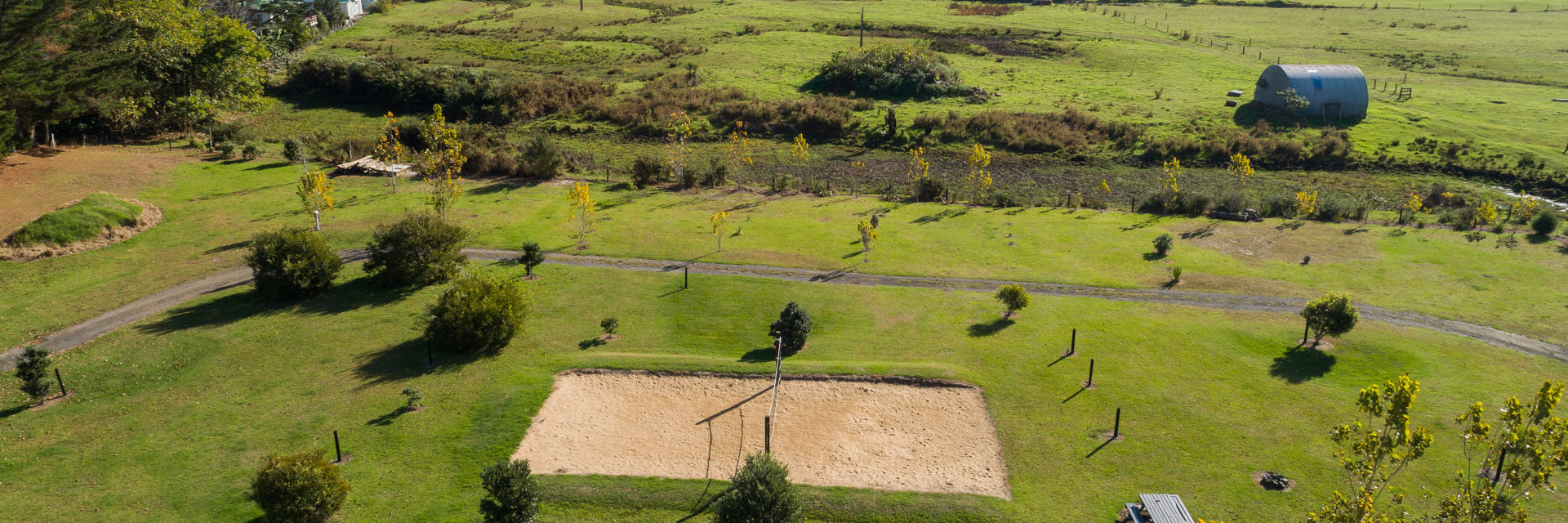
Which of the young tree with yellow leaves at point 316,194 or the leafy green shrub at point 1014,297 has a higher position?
the young tree with yellow leaves at point 316,194

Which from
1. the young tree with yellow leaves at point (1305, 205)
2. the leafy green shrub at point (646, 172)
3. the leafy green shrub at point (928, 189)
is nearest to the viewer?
the young tree with yellow leaves at point (1305, 205)

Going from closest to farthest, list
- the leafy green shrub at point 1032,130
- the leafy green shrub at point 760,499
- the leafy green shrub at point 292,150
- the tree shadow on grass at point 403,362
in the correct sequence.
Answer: the leafy green shrub at point 760,499 → the tree shadow on grass at point 403,362 → the leafy green shrub at point 292,150 → the leafy green shrub at point 1032,130

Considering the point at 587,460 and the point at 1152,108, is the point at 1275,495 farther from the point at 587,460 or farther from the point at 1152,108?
the point at 1152,108

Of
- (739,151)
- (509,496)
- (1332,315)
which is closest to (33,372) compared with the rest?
(509,496)

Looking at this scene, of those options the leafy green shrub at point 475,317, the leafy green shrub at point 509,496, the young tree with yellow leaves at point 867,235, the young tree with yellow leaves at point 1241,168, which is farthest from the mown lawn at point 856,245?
the leafy green shrub at point 509,496

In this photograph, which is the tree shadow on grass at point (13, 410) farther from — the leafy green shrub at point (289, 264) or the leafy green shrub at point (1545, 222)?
the leafy green shrub at point (1545, 222)

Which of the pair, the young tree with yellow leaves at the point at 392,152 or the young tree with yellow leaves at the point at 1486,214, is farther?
the young tree with yellow leaves at the point at 392,152

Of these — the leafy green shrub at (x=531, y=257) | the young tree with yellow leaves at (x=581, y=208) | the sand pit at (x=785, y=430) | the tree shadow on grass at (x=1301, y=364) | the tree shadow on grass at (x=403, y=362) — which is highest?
the young tree with yellow leaves at (x=581, y=208)
